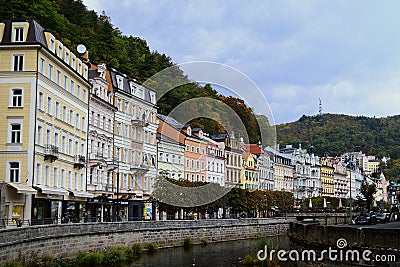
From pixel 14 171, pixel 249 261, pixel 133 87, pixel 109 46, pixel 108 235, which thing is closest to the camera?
pixel 249 261

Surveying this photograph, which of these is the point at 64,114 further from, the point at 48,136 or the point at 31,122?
the point at 31,122

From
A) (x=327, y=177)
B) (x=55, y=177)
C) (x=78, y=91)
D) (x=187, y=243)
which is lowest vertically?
(x=187, y=243)

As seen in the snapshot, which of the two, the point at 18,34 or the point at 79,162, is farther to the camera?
the point at 79,162

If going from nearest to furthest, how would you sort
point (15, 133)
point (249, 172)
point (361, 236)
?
point (361, 236), point (15, 133), point (249, 172)

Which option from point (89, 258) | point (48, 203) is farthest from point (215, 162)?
point (89, 258)

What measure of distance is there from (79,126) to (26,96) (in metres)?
11.2

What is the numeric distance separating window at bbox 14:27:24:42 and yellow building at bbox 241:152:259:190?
62.4 meters

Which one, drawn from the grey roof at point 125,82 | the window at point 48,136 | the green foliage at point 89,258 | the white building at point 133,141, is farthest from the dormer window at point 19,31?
A: the grey roof at point 125,82

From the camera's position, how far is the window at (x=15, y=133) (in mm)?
44750

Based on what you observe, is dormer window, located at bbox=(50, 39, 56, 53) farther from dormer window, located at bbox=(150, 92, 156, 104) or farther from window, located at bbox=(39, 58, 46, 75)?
dormer window, located at bbox=(150, 92, 156, 104)

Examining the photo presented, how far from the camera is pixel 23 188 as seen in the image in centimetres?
4203

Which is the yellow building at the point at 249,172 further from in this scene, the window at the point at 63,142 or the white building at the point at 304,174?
the window at the point at 63,142

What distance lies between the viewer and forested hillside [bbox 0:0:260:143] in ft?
251

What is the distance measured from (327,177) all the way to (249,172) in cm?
6058
